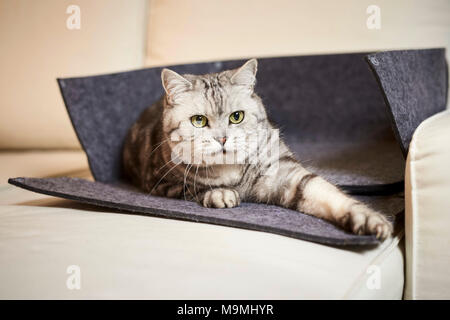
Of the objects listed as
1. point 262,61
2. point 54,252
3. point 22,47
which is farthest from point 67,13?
point 54,252

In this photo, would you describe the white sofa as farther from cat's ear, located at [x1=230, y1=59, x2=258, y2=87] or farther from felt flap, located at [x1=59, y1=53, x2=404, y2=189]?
cat's ear, located at [x1=230, y1=59, x2=258, y2=87]

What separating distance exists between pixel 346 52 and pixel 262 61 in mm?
303

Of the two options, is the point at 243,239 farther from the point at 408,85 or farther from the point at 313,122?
the point at 313,122

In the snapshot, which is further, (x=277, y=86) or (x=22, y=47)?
(x=22, y=47)

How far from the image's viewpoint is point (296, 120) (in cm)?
173

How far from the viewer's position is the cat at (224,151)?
1.08 metres

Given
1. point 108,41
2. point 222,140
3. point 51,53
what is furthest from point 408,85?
point 51,53

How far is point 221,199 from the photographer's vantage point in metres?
1.06

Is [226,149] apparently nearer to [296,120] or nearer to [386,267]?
[386,267]

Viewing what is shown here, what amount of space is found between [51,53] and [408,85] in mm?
1393

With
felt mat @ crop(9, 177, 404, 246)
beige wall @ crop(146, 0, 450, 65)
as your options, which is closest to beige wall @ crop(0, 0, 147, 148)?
beige wall @ crop(146, 0, 450, 65)

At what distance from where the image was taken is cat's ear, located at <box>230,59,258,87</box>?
1144 mm
